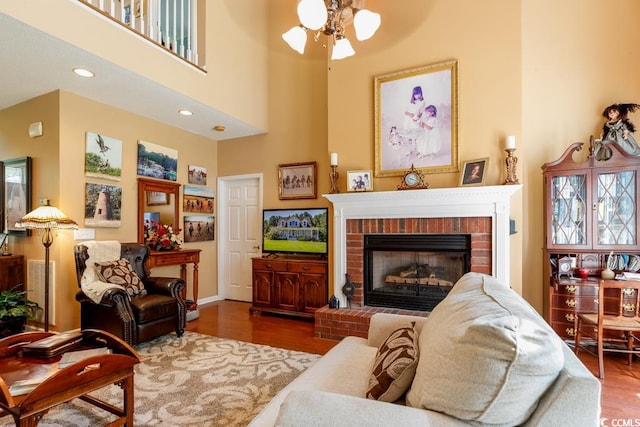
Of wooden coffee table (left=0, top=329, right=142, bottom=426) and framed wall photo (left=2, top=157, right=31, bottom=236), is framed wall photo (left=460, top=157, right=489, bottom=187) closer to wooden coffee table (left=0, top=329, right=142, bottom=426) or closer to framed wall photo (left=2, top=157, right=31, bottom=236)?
wooden coffee table (left=0, top=329, right=142, bottom=426)

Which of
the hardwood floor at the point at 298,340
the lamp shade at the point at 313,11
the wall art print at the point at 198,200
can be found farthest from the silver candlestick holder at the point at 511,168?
the wall art print at the point at 198,200

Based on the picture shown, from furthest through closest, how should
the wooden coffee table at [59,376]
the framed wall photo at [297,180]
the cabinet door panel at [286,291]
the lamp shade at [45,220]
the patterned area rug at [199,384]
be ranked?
the framed wall photo at [297,180]
the cabinet door panel at [286,291]
the lamp shade at [45,220]
the patterned area rug at [199,384]
the wooden coffee table at [59,376]

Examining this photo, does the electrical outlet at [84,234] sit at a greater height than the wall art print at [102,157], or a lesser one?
lesser

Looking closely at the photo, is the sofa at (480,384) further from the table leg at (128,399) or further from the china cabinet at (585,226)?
the china cabinet at (585,226)

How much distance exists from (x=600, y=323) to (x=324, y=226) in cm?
294

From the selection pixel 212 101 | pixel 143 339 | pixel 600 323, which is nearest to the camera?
pixel 600 323

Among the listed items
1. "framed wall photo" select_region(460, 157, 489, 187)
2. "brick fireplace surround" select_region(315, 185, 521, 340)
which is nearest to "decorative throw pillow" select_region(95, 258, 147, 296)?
"brick fireplace surround" select_region(315, 185, 521, 340)

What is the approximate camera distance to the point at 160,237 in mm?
4160

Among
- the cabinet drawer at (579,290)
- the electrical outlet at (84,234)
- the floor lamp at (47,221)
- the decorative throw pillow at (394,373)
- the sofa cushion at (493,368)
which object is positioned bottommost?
the cabinet drawer at (579,290)

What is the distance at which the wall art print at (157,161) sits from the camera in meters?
4.20

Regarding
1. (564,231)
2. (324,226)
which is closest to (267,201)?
(324,226)

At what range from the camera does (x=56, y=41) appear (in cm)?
250

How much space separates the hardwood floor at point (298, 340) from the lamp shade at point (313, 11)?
2.33m

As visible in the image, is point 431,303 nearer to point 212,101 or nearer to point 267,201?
point 267,201
